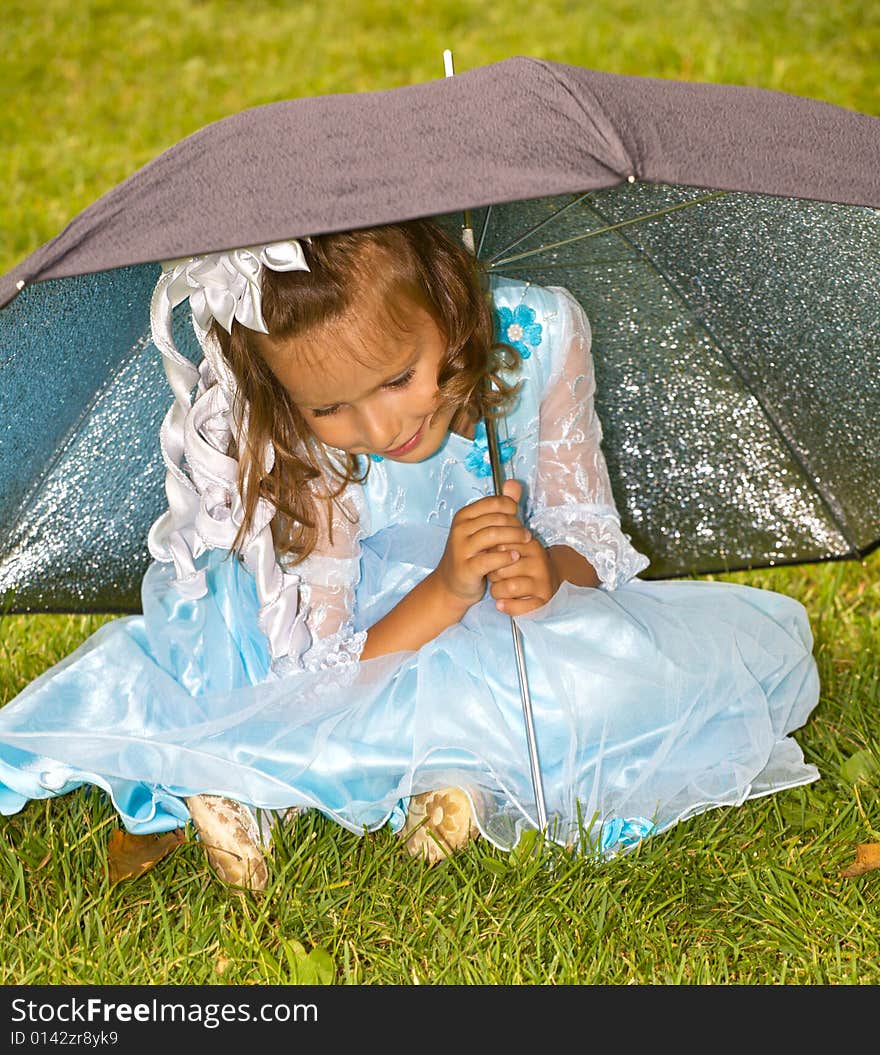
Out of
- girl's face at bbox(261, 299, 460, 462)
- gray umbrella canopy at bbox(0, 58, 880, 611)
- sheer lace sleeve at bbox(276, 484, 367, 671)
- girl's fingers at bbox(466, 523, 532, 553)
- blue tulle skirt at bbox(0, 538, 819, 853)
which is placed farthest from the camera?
sheer lace sleeve at bbox(276, 484, 367, 671)

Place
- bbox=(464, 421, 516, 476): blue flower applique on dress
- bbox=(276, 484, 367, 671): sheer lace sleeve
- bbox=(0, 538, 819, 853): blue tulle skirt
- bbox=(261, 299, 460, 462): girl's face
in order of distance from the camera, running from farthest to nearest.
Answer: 1. bbox=(464, 421, 516, 476): blue flower applique on dress
2. bbox=(276, 484, 367, 671): sheer lace sleeve
3. bbox=(0, 538, 819, 853): blue tulle skirt
4. bbox=(261, 299, 460, 462): girl's face

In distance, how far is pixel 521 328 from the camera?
2330 mm

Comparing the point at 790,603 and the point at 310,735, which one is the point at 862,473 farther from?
the point at 310,735

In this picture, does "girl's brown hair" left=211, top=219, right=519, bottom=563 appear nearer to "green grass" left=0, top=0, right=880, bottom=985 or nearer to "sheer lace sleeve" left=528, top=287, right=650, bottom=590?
"sheer lace sleeve" left=528, top=287, right=650, bottom=590

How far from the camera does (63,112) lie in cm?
593

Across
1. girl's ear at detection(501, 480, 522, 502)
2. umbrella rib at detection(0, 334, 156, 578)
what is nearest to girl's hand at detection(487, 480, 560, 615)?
girl's ear at detection(501, 480, 522, 502)

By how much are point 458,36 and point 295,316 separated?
4.79 m

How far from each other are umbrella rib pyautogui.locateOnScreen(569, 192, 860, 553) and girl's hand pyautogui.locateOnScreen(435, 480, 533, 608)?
0.45m

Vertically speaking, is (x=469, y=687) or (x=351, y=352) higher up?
(x=351, y=352)

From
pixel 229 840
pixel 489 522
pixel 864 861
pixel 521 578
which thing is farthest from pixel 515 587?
pixel 864 861

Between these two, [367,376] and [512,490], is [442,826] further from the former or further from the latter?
[367,376]

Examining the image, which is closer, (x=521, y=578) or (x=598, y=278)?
(x=521, y=578)

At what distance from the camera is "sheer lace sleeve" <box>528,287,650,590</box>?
2338mm

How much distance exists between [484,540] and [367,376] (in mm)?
304
